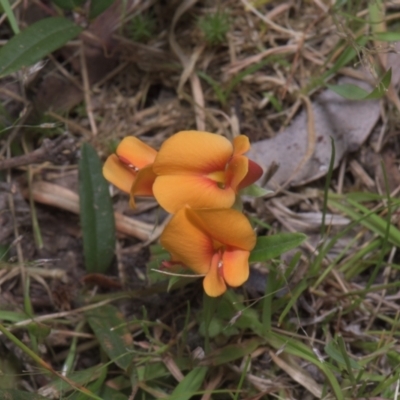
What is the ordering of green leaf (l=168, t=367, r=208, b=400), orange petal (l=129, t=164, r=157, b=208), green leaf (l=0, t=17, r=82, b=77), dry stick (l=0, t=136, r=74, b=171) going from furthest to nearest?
dry stick (l=0, t=136, r=74, b=171) < green leaf (l=0, t=17, r=82, b=77) < green leaf (l=168, t=367, r=208, b=400) < orange petal (l=129, t=164, r=157, b=208)

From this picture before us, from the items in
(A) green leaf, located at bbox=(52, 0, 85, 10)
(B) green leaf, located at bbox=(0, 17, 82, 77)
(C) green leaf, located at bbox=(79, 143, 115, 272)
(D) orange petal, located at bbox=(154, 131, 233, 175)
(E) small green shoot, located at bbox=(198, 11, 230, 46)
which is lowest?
(C) green leaf, located at bbox=(79, 143, 115, 272)

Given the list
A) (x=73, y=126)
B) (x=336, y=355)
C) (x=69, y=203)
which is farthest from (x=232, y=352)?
(x=73, y=126)

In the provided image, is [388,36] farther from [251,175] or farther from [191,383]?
[191,383]

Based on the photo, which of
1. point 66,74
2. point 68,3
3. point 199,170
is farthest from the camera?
point 66,74

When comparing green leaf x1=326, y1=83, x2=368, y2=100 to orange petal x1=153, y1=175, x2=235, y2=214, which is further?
green leaf x1=326, y1=83, x2=368, y2=100

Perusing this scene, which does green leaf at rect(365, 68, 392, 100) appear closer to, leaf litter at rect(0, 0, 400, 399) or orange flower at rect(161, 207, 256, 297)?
leaf litter at rect(0, 0, 400, 399)

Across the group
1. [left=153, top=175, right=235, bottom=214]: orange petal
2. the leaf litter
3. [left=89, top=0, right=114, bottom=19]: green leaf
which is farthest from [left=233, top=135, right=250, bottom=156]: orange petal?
[left=89, top=0, right=114, bottom=19]: green leaf

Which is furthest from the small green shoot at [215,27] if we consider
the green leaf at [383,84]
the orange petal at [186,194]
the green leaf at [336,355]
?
the green leaf at [336,355]
